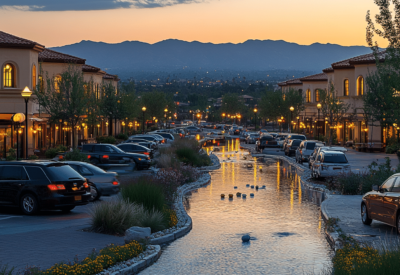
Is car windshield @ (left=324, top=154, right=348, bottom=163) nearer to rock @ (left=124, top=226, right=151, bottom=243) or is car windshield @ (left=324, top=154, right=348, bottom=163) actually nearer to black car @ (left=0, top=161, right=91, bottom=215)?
black car @ (left=0, top=161, right=91, bottom=215)

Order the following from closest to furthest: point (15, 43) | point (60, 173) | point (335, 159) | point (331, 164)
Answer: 1. point (60, 173)
2. point (331, 164)
3. point (335, 159)
4. point (15, 43)

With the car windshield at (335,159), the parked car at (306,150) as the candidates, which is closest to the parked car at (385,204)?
the car windshield at (335,159)

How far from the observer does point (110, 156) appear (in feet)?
107

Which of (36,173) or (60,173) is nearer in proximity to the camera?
(36,173)

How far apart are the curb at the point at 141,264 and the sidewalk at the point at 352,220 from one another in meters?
4.93

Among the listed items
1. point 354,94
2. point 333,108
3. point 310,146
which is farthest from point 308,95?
point 310,146

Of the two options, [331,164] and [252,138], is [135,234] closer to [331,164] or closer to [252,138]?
[331,164]

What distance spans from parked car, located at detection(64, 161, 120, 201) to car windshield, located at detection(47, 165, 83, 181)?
306 cm

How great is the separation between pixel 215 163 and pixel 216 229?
23.3 meters

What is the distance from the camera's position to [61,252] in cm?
1163

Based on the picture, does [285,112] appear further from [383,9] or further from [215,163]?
[383,9]

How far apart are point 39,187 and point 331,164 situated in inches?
620

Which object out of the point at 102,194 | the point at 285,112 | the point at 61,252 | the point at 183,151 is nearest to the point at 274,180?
the point at 183,151

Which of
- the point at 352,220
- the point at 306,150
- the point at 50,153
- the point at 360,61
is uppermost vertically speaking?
the point at 360,61
